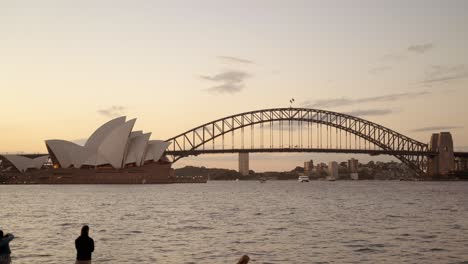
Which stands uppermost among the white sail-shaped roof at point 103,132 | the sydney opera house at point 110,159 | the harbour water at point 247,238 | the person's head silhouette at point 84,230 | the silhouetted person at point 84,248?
the white sail-shaped roof at point 103,132

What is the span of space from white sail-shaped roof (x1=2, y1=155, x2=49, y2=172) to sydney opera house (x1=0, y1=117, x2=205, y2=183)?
238 inches

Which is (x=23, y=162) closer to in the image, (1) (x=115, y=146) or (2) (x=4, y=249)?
(1) (x=115, y=146)

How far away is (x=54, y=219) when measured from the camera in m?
37.1

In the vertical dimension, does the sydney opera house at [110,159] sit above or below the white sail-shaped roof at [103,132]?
below

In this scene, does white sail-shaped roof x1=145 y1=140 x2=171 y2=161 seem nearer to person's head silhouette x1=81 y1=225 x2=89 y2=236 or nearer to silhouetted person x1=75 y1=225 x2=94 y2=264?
silhouetted person x1=75 y1=225 x2=94 y2=264

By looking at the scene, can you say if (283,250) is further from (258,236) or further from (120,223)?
(120,223)

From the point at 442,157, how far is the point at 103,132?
80.0 meters

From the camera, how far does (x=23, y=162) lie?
144625 millimetres

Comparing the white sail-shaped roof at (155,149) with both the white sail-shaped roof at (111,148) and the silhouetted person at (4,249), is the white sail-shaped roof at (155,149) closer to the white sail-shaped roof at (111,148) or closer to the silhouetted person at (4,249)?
the white sail-shaped roof at (111,148)

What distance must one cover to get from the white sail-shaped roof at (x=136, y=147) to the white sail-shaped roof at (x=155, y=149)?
6.97 metres

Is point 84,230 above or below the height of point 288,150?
below


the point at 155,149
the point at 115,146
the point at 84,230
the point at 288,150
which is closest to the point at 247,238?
the point at 84,230

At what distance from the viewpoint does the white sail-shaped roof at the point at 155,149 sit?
127500 mm

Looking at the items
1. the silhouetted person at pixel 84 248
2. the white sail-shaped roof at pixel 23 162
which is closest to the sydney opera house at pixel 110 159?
the white sail-shaped roof at pixel 23 162
